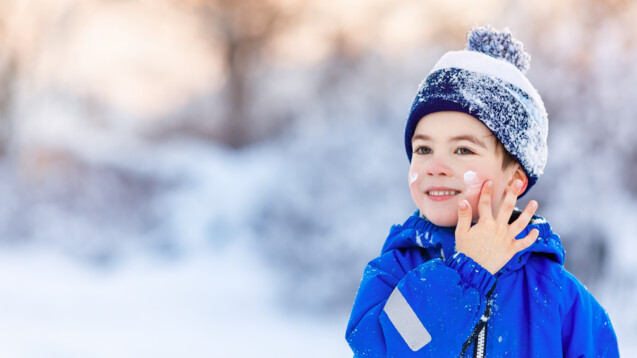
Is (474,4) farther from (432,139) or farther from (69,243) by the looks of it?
(432,139)

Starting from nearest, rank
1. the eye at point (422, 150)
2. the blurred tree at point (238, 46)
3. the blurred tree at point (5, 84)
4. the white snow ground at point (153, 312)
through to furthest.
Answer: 1. the eye at point (422, 150)
2. the white snow ground at point (153, 312)
3. the blurred tree at point (5, 84)
4. the blurred tree at point (238, 46)

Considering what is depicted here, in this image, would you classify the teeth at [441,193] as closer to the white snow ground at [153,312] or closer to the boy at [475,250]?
the boy at [475,250]

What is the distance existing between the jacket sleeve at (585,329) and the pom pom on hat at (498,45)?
57cm

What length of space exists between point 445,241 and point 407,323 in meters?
0.24

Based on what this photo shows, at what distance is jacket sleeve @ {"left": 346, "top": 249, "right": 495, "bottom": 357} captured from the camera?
1.36 meters

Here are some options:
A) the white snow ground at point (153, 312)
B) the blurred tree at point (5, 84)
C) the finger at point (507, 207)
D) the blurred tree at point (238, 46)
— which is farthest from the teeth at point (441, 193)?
the blurred tree at point (238, 46)

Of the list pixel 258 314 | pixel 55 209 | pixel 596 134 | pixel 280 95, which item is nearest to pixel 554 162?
pixel 596 134

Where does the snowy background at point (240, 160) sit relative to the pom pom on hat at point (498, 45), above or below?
above

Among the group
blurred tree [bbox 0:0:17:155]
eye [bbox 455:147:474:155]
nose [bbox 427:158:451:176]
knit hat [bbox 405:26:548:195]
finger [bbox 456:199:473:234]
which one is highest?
blurred tree [bbox 0:0:17:155]

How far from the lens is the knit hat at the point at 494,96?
1.53 m

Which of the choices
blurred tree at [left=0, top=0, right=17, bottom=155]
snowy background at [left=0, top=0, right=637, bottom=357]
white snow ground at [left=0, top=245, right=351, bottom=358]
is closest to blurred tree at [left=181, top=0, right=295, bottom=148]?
snowy background at [left=0, top=0, right=637, bottom=357]

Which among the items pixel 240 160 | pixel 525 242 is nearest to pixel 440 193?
pixel 525 242

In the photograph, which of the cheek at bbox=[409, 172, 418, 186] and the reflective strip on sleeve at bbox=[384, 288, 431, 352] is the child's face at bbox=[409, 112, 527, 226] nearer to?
the cheek at bbox=[409, 172, 418, 186]

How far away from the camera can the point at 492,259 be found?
4.72 ft
